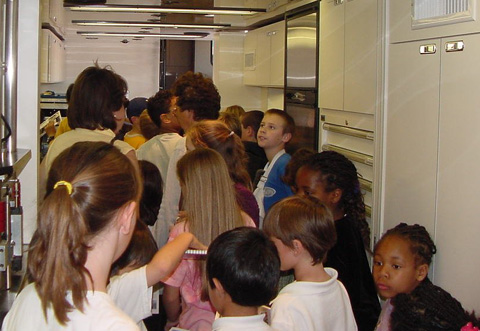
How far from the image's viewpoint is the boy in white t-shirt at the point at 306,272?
188cm

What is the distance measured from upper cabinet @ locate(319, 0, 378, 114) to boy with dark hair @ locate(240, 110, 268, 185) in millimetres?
471

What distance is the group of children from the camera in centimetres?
128

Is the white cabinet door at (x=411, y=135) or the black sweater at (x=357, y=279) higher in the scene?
the white cabinet door at (x=411, y=135)

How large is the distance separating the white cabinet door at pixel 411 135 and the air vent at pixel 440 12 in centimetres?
8

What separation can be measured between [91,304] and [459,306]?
134 cm

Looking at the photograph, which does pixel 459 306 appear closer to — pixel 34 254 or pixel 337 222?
pixel 337 222

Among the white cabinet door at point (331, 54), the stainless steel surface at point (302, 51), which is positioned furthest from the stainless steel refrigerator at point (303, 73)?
the white cabinet door at point (331, 54)

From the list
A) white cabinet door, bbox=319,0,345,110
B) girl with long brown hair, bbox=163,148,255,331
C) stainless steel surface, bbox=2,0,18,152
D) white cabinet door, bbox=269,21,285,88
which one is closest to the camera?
girl with long brown hair, bbox=163,148,255,331

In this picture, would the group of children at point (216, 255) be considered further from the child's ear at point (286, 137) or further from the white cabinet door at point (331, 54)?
the white cabinet door at point (331, 54)

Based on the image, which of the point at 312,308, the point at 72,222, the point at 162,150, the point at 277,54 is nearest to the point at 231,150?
the point at 162,150

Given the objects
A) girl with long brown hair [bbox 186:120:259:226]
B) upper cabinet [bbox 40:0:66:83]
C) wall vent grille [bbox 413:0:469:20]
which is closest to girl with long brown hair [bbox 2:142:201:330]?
girl with long brown hair [bbox 186:120:259:226]

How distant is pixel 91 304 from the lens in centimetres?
129

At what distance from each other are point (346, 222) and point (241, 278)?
0.99 metres

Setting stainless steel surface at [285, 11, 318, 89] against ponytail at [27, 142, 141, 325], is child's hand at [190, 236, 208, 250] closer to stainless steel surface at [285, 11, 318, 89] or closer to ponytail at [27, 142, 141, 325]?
ponytail at [27, 142, 141, 325]
